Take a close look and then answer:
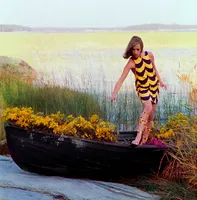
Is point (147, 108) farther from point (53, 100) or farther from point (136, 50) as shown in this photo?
point (53, 100)

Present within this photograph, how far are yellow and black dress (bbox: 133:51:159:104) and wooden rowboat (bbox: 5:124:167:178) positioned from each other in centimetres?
46

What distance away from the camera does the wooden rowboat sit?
15.5ft

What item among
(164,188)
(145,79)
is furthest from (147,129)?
(164,188)

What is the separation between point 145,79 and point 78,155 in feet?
2.92

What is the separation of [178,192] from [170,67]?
1952mm

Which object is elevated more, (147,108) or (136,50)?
(136,50)

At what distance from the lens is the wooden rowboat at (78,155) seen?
4.72 metres

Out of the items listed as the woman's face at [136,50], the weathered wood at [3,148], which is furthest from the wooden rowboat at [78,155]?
the weathered wood at [3,148]

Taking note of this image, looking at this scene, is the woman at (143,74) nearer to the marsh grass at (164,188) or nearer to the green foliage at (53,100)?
the marsh grass at (164,188)

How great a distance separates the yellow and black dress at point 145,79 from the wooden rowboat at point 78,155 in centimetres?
46

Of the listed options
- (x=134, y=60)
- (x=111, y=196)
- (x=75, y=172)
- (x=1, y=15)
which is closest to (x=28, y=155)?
(x=75, y=172)

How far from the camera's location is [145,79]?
505cm

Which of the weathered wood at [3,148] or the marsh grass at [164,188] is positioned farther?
the weathered wood at [3,148]

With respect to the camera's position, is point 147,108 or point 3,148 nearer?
point 147,108
